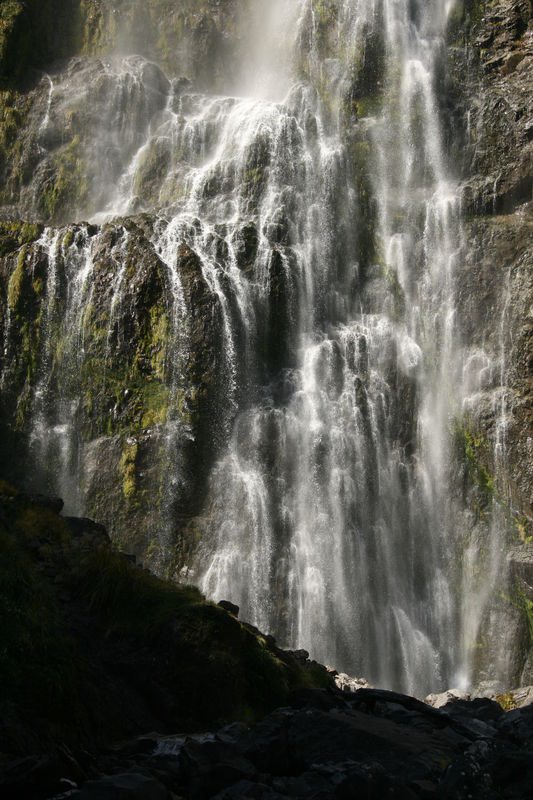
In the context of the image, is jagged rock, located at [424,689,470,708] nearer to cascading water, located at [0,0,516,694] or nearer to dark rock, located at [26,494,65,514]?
cascading water, located at [0,0,516,694]

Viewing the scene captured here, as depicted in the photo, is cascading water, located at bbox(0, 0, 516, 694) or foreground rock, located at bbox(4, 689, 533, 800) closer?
foreground rock, located at bbox(4, 689, 533, 800)

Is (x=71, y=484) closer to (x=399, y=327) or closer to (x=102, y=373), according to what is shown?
(x=102, y=373)

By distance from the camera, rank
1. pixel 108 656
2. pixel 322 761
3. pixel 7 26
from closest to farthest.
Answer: pixel 322 761 < pixel 108 656 < pixel 7 26

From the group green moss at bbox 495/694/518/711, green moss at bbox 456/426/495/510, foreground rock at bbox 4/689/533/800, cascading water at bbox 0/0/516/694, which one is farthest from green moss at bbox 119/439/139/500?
foreground rock at bbox 4/689/533/800

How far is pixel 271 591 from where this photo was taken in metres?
26.3

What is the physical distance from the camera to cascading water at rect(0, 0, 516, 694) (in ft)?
88.4

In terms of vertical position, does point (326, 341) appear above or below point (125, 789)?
above

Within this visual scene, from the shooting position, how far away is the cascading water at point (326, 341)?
88.4ft

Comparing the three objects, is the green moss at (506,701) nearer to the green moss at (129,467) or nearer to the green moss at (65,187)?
the green moss at (129,467)

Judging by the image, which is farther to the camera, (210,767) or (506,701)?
(506,701)

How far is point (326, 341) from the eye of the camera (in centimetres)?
3100

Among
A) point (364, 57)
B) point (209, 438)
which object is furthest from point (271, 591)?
point (364, 57)

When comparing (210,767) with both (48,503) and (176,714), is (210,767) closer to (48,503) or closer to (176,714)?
(176,714)

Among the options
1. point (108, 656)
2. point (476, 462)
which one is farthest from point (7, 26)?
point (108, 656)
